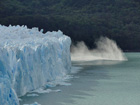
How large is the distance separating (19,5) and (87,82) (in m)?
67.0

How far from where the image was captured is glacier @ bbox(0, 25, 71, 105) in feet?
42.1

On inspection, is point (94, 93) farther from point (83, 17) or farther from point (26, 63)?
point (83, 17)

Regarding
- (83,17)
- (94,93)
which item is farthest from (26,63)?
(83,17)

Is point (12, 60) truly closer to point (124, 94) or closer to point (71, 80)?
point (124, 94)

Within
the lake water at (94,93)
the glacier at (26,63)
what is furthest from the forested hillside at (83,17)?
the lake water at (94,93)

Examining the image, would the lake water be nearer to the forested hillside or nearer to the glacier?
the glacier

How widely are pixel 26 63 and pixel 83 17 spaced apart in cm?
6517

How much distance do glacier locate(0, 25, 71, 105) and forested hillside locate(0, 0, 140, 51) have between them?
41.1 meters

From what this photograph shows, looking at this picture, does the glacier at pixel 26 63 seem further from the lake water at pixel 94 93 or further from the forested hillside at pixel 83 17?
the forested hillside at pixel 83 17

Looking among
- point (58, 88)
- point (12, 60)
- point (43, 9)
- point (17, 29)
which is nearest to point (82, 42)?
point (43, 9)

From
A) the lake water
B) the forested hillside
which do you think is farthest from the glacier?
the forested hillside

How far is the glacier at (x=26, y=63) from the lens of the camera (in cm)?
1282

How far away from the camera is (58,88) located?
840 inches

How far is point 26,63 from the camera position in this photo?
60.7 feet
